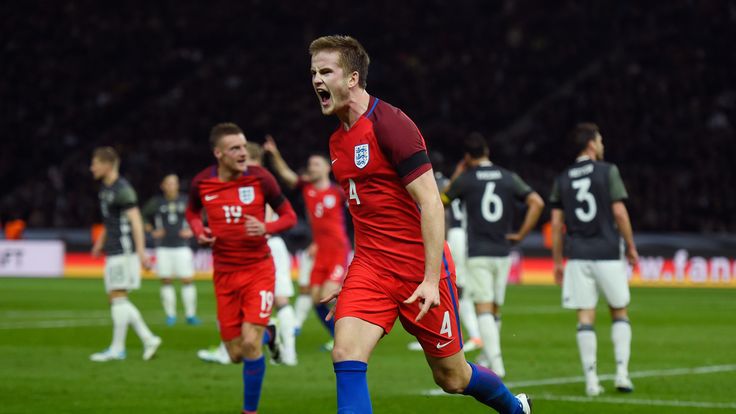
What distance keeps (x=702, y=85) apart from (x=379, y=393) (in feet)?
81.6

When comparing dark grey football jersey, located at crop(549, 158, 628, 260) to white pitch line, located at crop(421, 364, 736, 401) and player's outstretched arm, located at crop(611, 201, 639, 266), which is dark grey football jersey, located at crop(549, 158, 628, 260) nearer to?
player's outstretched arm, located at crop(611, 201, 639, 266)

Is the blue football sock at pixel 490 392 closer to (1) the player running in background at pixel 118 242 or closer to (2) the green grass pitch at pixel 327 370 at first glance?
(2) the green grass pitch at pixel 327 370

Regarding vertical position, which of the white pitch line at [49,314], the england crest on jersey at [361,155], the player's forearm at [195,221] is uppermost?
the england crest on jersey at [361,155]

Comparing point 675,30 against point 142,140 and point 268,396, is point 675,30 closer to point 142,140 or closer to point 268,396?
point 142,140

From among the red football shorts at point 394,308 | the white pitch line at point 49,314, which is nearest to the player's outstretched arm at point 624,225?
the red football shorts at point 394,308

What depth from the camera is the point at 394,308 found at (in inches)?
221

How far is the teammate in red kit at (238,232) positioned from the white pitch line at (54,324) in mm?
8266

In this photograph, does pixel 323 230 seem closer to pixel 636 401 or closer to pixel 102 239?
pixel 102 239

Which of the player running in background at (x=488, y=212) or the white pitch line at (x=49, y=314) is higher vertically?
the player running in background at (x=488, y=212)

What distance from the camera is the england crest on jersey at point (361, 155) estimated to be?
553 centimetres

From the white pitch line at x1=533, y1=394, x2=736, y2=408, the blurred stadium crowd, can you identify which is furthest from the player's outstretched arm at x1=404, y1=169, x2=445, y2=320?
the blurred stadium crowd

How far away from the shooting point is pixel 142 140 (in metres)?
36.6

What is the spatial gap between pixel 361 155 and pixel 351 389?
44.5 inches

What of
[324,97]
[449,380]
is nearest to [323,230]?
[449,380]
